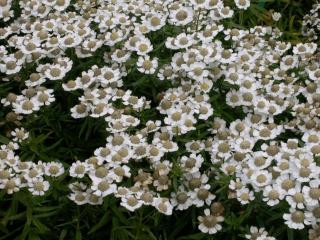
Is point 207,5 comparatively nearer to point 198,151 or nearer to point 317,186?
point 198,151

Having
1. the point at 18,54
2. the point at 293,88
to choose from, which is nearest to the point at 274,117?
the point at 293,88

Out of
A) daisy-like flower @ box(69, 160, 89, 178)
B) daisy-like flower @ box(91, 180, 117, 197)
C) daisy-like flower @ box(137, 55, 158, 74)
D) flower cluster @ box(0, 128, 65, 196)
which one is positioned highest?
daisy-like flower @ box(137, 55, 158, 74)

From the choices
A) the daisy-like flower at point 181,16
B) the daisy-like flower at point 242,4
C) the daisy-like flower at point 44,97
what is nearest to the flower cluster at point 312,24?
the daisy-like flower at point 242,4

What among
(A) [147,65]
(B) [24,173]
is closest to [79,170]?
(B) [24,173]

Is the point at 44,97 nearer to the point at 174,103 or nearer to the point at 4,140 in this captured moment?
the point at 4,140

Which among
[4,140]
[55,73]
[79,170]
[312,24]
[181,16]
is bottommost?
[312,24]

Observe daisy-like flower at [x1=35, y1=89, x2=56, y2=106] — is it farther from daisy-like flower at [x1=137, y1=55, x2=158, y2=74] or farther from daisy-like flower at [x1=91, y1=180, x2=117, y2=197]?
daisy-like flower at [x1=91, y1=180, x2=117, y2=197]

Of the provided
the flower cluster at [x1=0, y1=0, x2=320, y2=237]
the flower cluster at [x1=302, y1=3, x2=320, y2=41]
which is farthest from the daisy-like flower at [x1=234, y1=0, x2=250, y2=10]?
the flower cluster at [x1=302, y1=3, x2=320, y2=41]
